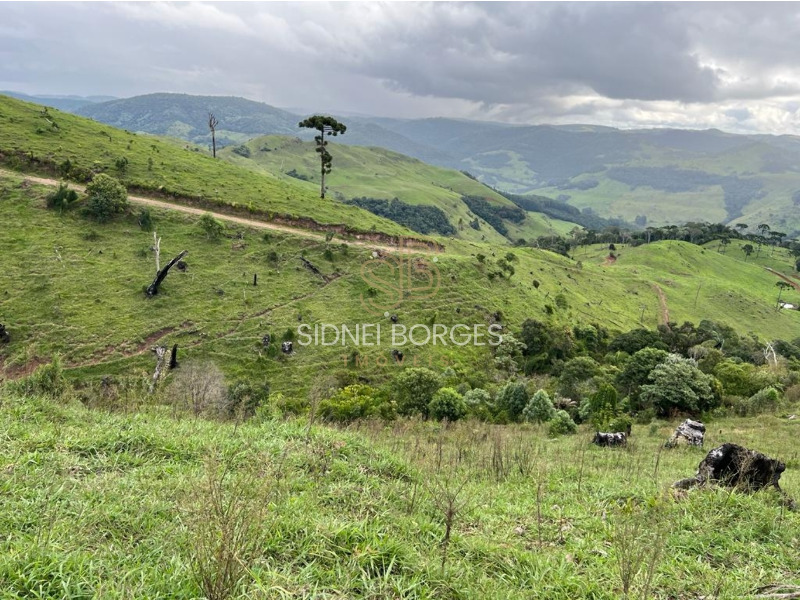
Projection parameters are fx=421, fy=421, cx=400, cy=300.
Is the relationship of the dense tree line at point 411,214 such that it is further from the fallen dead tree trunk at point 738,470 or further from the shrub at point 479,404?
the fallen dead tree trunk at point 738,470

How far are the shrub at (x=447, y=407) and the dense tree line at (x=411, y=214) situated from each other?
13007cm

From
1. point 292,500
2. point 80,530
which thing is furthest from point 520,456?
point 80,530

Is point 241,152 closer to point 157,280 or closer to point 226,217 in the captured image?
point 226,217

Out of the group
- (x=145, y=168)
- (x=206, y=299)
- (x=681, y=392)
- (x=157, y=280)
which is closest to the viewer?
(x=681, y=392)

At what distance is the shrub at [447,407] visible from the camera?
27.0m

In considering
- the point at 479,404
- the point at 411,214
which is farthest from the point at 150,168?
the point at 411,214

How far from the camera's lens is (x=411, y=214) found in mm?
162625

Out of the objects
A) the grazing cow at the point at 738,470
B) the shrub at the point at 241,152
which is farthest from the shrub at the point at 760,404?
the shrub at the point at 241,152

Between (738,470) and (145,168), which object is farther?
(145,168)

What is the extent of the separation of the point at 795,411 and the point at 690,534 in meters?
20.9

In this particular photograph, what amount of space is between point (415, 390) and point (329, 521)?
25.3 m

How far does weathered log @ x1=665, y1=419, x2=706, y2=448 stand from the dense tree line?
5518 inches

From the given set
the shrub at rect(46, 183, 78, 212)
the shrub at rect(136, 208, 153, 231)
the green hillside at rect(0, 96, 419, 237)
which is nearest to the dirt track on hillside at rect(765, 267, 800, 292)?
the green hillside at rect(0, 96, 419, 237)

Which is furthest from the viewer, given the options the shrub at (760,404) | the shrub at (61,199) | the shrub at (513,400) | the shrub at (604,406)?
the shrub at (61,199)
